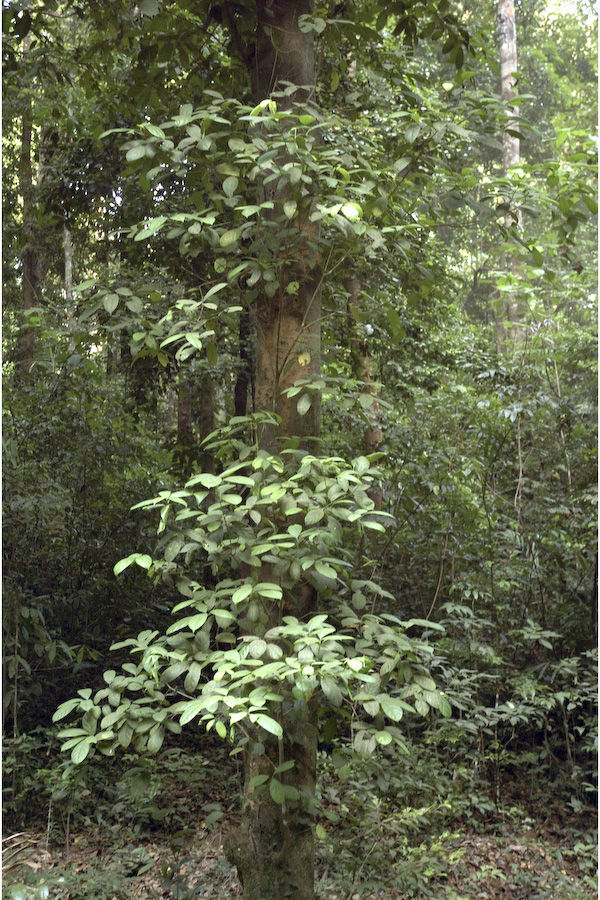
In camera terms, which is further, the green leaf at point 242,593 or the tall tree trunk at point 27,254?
the tall tree trunk at point 27,254

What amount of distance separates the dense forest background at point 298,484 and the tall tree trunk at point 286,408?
1 centimetres

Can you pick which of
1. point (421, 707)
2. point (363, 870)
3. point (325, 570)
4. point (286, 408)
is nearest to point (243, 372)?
point (286, 408)

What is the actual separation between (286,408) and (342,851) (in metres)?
1.84

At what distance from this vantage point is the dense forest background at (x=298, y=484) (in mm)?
1857

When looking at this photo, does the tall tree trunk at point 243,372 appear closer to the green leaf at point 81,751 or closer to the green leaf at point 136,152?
the green leaf at point 136,152

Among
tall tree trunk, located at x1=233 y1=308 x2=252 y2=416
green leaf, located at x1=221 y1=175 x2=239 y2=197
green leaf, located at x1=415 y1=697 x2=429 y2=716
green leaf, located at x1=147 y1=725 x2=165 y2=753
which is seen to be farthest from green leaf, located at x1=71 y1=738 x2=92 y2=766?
tall tree trunk, located at x1=233 y1=308 x2=252 y2=416

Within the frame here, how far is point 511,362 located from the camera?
4.42 m

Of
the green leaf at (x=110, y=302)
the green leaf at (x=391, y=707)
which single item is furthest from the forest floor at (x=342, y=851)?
the green leaf at (x=110, y=302)

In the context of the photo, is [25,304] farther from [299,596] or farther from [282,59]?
[299,596]

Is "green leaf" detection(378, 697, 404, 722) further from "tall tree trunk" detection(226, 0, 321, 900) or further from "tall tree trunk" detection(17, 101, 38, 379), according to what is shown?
"tall tree trunk" detection(17, 101, 38, 379)

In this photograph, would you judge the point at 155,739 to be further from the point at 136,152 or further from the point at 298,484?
the point at 136,152

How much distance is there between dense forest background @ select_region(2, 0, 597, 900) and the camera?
6.09 ft

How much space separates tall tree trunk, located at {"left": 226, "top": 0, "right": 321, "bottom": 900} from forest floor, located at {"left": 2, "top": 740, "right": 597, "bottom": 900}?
0.39 metres

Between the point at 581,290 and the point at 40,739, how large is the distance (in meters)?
3.75
